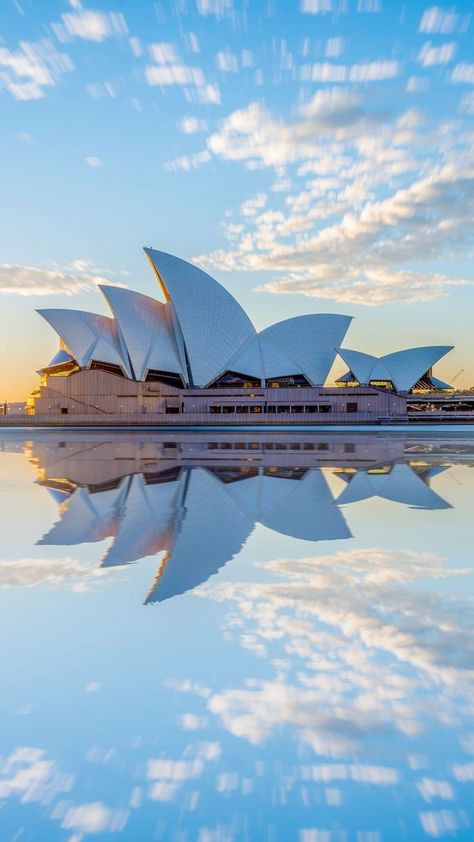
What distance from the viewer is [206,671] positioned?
7.75 ft

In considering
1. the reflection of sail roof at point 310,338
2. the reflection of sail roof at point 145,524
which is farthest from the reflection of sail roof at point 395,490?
the reflection of sail roof at point 310,338

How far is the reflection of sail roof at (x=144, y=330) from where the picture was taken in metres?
52.3

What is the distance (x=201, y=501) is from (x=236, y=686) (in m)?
4.87

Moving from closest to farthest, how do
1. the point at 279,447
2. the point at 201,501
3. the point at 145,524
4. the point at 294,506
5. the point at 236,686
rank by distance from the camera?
the point at 236,686 < the point at 145,524 < the point at 294,506 < the point at 201,501 < the point at 279,447

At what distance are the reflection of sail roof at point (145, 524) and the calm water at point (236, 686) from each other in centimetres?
4

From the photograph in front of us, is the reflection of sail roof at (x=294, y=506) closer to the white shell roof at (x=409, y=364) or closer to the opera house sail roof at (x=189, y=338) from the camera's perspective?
the opera house sail roof at (x=189, y=338)

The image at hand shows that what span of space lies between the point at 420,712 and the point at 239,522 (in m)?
3.70

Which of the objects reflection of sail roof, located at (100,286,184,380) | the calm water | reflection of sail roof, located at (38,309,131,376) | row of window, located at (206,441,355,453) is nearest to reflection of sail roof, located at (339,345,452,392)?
reflection of sail roof, located at (100,286,184,380)

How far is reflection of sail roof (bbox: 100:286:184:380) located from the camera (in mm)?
52344

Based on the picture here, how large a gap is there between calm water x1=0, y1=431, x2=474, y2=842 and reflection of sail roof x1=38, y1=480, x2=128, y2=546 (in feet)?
0.24

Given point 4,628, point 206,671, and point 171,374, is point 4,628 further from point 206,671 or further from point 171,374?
point 171,374

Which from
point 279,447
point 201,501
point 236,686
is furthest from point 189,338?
point 236,686

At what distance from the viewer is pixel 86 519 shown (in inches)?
233

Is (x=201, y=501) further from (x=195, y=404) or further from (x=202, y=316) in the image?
(x=195, y=404)
